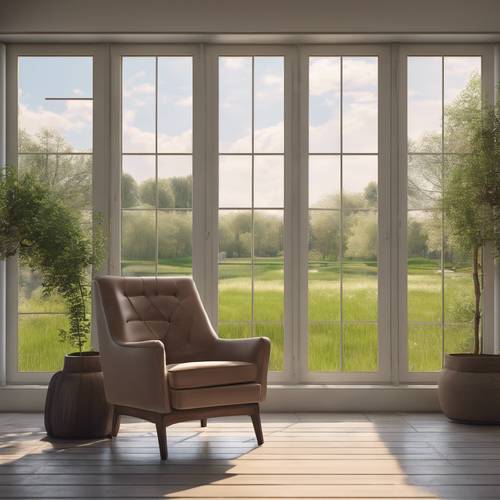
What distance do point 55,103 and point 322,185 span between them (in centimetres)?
223

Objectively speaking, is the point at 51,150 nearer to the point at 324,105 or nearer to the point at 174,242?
the point at 174,242

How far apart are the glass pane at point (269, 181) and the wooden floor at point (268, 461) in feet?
5.59

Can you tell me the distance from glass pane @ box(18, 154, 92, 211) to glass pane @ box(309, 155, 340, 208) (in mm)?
1760

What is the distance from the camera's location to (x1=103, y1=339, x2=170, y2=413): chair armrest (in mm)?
4305

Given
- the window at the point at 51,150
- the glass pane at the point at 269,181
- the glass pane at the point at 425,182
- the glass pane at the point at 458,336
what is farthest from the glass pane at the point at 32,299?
the glass pane at the point at 458,336

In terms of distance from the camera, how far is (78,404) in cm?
481

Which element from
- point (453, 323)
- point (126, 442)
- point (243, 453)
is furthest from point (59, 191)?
point (453, 323)

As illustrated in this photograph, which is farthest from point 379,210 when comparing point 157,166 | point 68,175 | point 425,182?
point 68,175

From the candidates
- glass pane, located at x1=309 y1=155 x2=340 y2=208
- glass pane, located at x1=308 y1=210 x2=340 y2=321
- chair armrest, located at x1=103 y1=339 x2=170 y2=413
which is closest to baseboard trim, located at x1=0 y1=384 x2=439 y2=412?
glass pane, located at x1=308 y1=210 x2=340 y2=321

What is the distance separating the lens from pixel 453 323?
19.5 feet

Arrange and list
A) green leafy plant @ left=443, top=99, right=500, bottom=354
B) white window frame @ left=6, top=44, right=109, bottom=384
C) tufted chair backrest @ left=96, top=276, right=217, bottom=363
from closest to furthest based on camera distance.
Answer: tufted chair backrest @ left=96, top=276, right=217, bottom=363
green leafy plant @ left=443, top=99, right=500, bottom=354
white window frame @ left=6, top=44, right=109, bottom=384

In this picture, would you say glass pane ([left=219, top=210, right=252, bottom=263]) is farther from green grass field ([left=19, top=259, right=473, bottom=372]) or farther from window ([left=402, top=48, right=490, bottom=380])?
window ([left=402, top=48, right=490, bottom=380])

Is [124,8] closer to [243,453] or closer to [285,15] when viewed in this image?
[285,15]

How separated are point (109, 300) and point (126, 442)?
0.90 m
